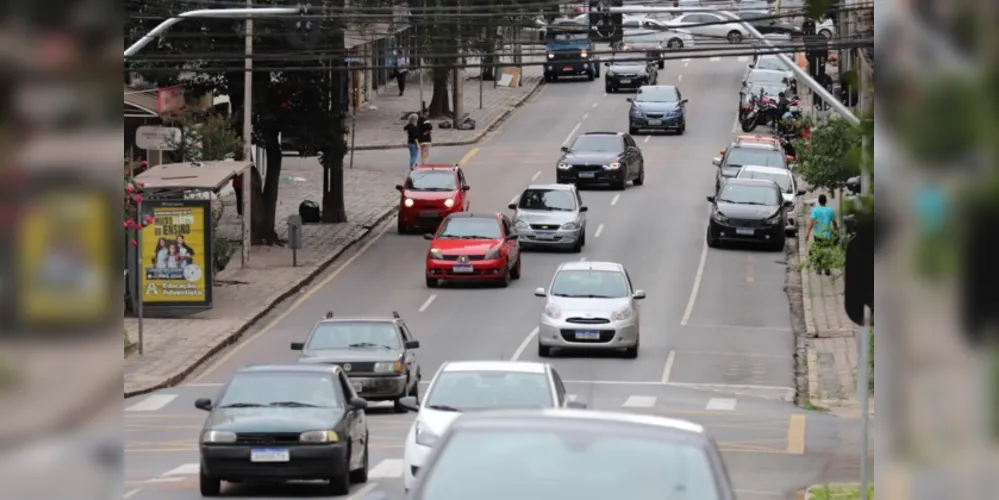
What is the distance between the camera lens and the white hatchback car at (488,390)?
1742 centimetres

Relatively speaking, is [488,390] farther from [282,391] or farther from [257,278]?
Answer: [257,278]

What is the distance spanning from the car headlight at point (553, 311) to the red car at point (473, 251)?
7.12 meters

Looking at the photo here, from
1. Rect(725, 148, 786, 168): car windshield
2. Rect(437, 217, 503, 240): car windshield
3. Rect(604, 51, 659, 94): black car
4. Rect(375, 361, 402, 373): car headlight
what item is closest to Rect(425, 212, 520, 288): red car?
Rect(437, 217, 503, 240): car windshield

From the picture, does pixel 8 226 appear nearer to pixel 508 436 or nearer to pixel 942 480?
pixel 942 480

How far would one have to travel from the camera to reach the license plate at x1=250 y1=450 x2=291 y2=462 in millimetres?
17484

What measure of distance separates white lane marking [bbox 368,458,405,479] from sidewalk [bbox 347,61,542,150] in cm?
4242

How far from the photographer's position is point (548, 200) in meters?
42.8

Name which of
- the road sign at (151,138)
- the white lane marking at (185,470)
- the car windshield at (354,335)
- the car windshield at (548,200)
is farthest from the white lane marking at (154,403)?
the car windshield at (548,200)

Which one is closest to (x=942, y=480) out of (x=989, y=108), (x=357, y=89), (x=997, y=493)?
(x=997, y=493)

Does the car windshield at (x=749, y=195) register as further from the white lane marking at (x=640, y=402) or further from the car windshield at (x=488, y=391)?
the car windshield at (x=488, y=391)

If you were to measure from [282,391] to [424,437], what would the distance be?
8.84 feet

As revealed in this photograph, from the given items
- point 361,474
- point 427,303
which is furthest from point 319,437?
point 427,303

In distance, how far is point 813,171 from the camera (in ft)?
126

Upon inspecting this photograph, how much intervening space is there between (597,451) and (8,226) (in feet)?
14.4
